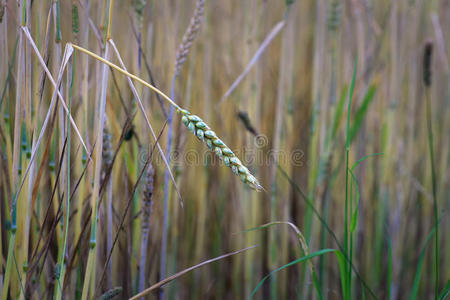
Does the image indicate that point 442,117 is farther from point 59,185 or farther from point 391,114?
point 59,185

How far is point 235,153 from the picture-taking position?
4.04 feet

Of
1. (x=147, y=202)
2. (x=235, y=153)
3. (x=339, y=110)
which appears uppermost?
(x=339, y=110)

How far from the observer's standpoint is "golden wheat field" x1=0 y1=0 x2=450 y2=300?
Answer: 2.63 ft

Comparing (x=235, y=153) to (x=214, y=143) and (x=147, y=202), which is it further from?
(x=214, y=143)

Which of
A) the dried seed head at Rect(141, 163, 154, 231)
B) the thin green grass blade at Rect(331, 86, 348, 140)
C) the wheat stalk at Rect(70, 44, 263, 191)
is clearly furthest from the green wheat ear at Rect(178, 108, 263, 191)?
the thin green grass blade at Rect(331, 86, 348, 140)

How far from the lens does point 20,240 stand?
70 centimetres

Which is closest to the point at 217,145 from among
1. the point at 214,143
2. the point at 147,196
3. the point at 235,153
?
the point at 214,143

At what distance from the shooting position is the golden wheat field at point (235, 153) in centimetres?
80

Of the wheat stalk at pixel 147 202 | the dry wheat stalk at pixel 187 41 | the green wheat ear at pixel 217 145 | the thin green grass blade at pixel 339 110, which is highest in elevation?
the dry wheat stalk at pixel 187 41

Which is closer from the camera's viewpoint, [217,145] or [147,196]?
[217,145]

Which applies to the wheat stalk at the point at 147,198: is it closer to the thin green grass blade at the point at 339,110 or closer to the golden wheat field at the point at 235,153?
the golden wheat field at the point at 235,153

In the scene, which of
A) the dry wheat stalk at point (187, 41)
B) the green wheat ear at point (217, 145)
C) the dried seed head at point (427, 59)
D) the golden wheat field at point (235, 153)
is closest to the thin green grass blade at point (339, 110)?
the golden wheat field at point (235, 153)

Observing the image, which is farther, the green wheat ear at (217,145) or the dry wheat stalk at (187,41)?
the dry wheat stalk at (187,41)

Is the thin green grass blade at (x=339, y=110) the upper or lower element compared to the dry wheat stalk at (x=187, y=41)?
lower
